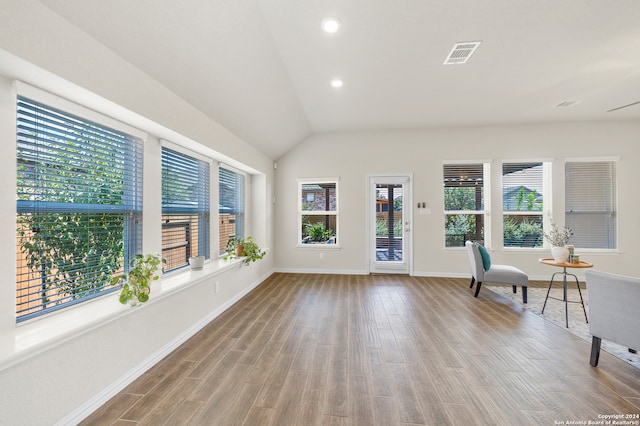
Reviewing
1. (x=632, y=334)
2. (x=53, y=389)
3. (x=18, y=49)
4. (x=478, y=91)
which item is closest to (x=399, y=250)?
(x=478, y=91)

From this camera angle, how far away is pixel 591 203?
505cm

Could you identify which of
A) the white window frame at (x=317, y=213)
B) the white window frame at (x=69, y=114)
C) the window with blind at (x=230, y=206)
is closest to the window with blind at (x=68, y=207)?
the white window frame at (x=69, y=114)

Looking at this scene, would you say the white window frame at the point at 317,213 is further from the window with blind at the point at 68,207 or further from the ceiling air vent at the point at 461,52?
the window with blind at the point at 68,207

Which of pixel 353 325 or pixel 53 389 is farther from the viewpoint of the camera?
pixel 353 325

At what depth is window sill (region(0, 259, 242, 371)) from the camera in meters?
1.32

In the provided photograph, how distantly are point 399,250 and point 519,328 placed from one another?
2751 millimetres

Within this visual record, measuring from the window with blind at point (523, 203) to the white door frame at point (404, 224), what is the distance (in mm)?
1818

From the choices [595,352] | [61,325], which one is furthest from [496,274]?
[61,325]

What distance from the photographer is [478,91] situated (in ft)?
12.5

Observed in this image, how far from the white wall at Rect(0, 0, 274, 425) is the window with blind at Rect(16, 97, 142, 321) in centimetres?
10

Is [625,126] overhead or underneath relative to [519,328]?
overhead

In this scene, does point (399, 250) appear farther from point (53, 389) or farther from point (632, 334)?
point (53, 389)

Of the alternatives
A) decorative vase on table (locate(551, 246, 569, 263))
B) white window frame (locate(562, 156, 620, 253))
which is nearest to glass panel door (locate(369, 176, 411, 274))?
decorative vase on table (locate(551, 246, 569, 263))

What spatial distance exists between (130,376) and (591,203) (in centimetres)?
748
